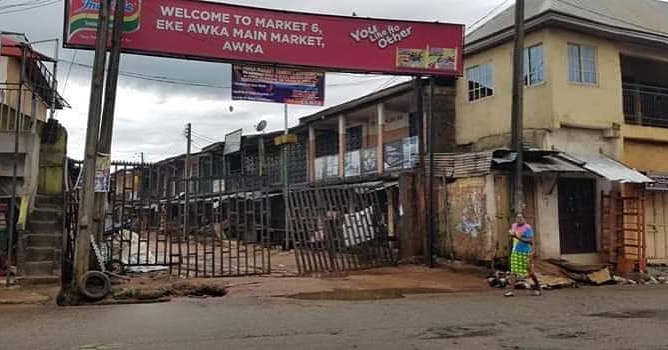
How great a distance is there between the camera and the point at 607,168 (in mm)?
17750

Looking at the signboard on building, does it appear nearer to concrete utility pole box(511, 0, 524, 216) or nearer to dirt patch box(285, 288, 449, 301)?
concrete utility pole box(511, 0, 524, 216)

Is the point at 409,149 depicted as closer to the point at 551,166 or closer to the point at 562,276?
the point at 551,166

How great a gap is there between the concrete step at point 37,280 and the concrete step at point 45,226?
129 cm

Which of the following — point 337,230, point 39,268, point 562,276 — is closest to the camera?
point 39,268

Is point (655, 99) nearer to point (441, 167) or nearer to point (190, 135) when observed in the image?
point (441, 167)

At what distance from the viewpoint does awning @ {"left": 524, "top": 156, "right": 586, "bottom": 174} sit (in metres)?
16.8

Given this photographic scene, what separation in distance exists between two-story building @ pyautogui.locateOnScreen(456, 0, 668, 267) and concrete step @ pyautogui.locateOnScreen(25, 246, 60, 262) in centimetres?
1217

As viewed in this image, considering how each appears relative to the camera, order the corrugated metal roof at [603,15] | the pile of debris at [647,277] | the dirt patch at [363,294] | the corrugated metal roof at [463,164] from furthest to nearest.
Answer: the corrugated metal roof at [603,15] → the corrugated metal roof at [463,164] → the pile of debris at [647,277] → the dirt patch at [363,294]

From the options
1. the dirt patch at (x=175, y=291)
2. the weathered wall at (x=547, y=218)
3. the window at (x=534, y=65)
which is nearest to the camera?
the dirt patch at (x=175, y=291)

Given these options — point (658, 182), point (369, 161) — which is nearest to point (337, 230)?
point (369, 161)

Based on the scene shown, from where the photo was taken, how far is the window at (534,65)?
18.7 meters

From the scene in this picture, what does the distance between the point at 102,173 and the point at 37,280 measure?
2389 mm

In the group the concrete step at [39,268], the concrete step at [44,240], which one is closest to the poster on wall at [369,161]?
the concrete step at [44,240]

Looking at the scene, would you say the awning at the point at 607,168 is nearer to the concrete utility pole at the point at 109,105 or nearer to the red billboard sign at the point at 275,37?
the red billboard sign at the point at 275,37
